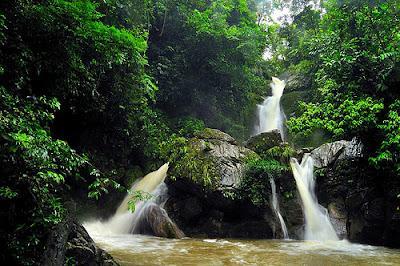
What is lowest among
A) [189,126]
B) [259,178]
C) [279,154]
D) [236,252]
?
[236,252]

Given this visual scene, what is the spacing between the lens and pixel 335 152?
1091cm

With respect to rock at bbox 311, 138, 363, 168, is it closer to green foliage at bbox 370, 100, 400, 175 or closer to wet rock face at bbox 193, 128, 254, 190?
green foliage at bbox 370, 100, 400, 175

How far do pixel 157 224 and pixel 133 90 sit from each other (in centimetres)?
412

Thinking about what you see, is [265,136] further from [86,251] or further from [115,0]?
[86,251]

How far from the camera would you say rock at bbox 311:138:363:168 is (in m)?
10.1

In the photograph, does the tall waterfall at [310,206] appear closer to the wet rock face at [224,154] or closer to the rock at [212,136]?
the wet rock face at [224,154]

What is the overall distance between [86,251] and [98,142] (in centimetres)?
562

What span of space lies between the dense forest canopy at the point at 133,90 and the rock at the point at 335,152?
1.59ft

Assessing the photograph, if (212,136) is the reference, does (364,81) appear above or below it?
above

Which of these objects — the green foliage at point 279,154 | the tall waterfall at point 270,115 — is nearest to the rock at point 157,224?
the green foliage at point 279,154

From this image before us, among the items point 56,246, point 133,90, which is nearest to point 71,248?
point 56,246

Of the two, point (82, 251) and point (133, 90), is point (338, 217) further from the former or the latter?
point (82, 251)

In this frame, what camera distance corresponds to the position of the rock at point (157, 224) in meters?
9.04

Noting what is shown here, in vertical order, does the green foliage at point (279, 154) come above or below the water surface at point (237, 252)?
above
